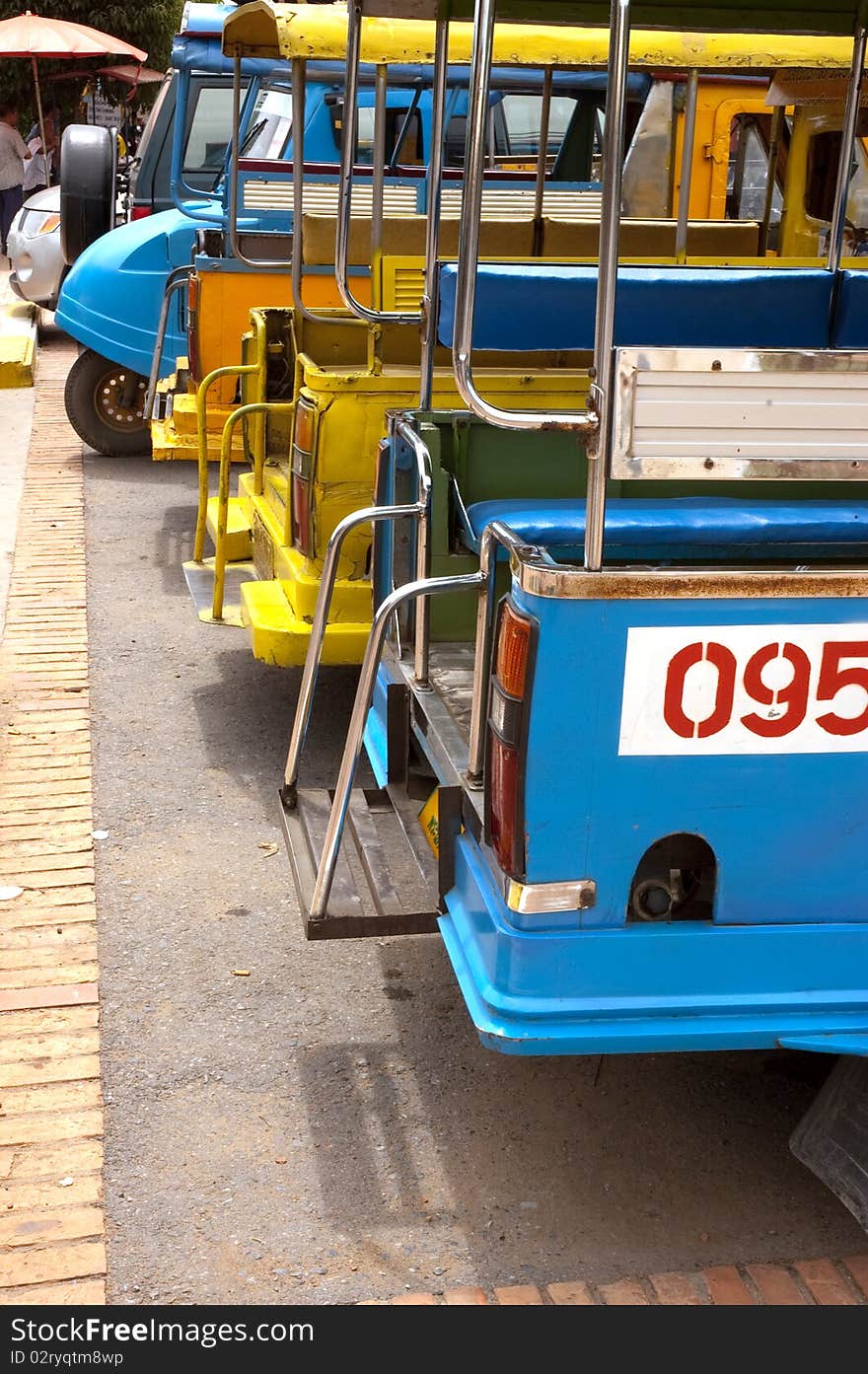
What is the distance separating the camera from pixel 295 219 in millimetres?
5035

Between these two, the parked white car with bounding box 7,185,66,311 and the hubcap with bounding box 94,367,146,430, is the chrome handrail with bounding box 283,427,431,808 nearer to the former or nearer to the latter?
the hubcap with bounding box 94,367,146,430

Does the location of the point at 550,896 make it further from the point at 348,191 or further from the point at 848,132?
the point at 348,191

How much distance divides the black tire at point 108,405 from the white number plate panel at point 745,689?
25.0ft

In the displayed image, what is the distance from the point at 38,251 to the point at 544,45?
30.3 ft

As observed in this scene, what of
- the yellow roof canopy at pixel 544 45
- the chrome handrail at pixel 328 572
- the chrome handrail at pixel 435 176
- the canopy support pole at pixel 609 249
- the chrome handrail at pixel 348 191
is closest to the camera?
the canopy support pole at pixel 609 249

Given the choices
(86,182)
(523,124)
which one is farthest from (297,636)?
(86,182)

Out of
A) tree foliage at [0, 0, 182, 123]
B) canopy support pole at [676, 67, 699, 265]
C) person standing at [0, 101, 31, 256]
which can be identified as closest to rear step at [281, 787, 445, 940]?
canopy support pole at [676, 67, 699, 265]

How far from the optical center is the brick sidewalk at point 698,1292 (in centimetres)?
264

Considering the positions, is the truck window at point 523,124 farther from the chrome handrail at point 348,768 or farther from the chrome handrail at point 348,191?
the chrome handrail at point 348,768

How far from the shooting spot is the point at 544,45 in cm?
495

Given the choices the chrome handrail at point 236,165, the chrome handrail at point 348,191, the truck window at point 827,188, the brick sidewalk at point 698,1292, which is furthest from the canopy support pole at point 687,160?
the brick sidewalk at point 698,1292
